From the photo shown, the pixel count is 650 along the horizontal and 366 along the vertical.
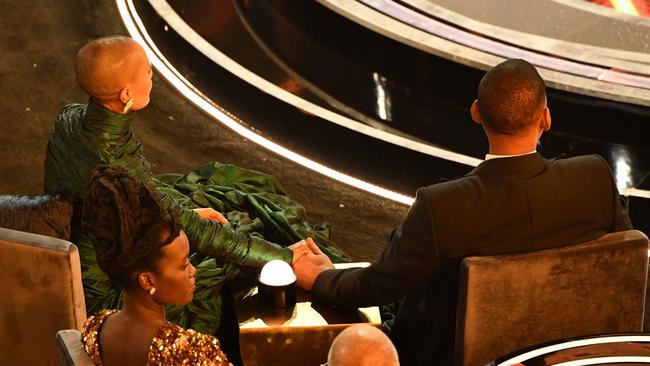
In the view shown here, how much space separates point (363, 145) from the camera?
4977 millimetres

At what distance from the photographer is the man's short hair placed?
9.43 feet

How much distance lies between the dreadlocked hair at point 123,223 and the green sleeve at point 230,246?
923 millimetres

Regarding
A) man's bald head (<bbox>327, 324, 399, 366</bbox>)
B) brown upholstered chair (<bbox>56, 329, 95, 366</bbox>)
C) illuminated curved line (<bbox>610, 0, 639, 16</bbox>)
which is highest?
illuminated curved line (<bbox>610, 0, 639, 16</bbox>)

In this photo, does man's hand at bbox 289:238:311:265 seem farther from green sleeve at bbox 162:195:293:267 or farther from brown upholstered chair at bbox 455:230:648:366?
brown upholstered chair at bbox 455:230:648:366

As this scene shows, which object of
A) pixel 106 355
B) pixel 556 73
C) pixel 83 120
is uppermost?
pixel 556 73

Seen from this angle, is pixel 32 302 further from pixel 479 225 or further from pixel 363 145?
pixel 363 145

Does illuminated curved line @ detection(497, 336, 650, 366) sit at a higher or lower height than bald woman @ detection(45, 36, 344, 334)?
lower

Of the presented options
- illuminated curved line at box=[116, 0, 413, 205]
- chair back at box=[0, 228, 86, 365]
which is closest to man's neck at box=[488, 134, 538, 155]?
chair back at box=[0, 228, 86, 365]

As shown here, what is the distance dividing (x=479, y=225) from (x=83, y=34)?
12.0 ft

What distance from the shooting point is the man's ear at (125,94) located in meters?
3.21

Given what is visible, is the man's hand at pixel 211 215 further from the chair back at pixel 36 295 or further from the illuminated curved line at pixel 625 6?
the illuminated curved line at pixel 625 6

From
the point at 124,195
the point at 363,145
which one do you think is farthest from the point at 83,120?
the point at 363,145

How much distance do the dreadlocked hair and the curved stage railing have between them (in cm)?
242

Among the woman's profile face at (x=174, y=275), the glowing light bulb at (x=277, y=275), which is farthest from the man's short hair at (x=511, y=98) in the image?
the woman's profile face at (x=174, y=275)
